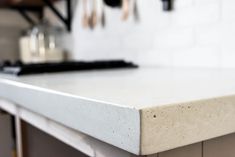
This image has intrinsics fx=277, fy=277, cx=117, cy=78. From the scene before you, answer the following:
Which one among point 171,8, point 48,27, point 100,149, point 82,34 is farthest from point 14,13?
point 100,149

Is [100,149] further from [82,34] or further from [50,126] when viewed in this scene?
[82,34]

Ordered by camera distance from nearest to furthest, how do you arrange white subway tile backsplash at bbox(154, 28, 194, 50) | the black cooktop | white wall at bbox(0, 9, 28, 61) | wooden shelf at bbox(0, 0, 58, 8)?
the black cooktop < white subway tile backsplash at bbox(154, 28, 194, 50) < wooden shelf at bbox(0, 0, 58, 8) < white wall at bbox(0, 9, 28, 61)

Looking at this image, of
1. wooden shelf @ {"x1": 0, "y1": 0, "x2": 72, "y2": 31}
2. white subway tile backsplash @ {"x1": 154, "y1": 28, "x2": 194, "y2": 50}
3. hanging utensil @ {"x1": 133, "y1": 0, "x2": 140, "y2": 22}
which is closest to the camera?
white subway tile backsplash @ {"x1": 154, "y1": 28, "x2": 194, "y2": 50}

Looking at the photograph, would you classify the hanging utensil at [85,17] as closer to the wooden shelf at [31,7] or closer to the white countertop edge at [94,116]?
the wooden shelf at [31,7]

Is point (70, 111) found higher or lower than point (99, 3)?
lower

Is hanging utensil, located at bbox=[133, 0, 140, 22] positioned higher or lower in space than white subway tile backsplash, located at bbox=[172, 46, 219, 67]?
higher

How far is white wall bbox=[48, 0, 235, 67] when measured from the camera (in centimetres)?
83

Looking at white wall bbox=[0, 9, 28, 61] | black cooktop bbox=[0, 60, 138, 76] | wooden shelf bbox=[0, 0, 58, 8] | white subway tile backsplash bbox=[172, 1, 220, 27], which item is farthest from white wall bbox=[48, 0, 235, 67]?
white wall bbox=[0, 9, 28, 61]

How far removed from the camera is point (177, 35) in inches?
38.5

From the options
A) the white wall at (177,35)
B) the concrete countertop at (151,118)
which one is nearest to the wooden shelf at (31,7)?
the white wall at (177,35)

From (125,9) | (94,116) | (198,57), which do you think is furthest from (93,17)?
(94,116)

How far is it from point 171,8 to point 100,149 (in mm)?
777

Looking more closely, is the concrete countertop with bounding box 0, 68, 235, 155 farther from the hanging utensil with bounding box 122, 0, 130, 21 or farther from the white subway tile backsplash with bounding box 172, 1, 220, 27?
the hanging utensil with bounding box 122, 0, 130, 21

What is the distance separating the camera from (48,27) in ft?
6.00
